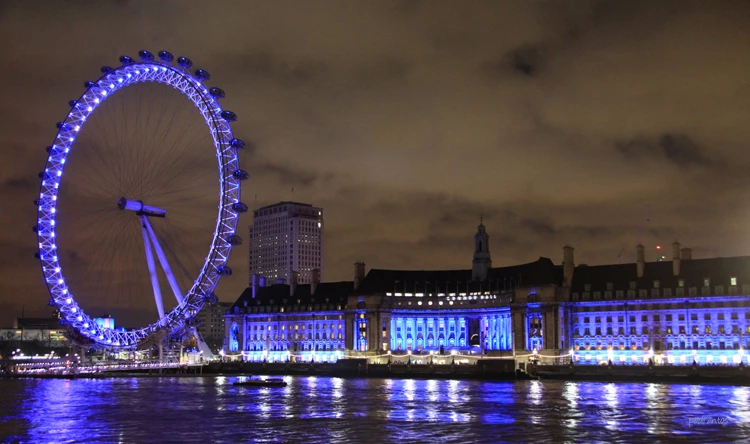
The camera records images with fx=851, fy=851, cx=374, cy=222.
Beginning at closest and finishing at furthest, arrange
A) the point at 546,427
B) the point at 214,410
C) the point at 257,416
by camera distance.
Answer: the point at 546,427 < the point at 257,416 < the point at 214,410

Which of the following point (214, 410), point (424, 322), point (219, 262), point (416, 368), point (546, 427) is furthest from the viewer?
point (424, 322)

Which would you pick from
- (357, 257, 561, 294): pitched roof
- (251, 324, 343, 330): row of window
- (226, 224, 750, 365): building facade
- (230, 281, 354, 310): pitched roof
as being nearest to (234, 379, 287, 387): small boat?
(226, 224, 750, 365): building facade

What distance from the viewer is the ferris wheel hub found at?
10735 centimetres

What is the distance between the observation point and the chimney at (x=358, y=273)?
182925 mm

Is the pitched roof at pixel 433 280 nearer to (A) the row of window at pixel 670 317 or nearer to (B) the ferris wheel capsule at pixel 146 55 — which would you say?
(A) the row of window at pixel 670 317

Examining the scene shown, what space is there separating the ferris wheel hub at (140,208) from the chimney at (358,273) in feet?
244

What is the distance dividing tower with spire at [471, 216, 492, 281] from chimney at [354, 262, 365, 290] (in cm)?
2363

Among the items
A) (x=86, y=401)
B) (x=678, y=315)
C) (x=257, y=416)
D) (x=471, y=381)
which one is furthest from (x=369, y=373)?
(x=257, y=416)

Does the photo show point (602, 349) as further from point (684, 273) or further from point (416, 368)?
point (416, 368)

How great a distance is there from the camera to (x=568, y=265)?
158m

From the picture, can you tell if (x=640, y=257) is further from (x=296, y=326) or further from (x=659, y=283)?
(x=296, y=326)

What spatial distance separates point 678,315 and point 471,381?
139 ft

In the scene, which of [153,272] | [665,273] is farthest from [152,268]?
[665,273]

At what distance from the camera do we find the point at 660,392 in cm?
9425
